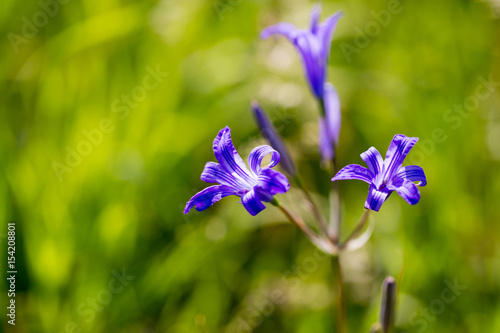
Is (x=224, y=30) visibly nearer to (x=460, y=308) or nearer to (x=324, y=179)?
(x=324, y=179)

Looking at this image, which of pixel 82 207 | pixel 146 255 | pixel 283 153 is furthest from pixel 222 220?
pixel 283 153

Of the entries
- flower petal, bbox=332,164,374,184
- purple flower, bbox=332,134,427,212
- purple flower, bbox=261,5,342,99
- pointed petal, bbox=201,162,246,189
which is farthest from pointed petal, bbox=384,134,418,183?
purple flower, bbox=261,5,342,99

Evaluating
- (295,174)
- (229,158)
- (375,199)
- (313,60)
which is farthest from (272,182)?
(313,60)

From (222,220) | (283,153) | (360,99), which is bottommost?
(222,220)

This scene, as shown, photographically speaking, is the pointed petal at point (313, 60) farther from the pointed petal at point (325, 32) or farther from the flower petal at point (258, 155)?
the flower petal at point (258, 155)

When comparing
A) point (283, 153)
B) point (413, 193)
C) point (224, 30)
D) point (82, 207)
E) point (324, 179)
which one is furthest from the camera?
point (224, 30)

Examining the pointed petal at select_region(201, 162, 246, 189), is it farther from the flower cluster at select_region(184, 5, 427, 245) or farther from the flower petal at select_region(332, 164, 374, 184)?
the flower petal at select_region(332, 164, 374, 184)
